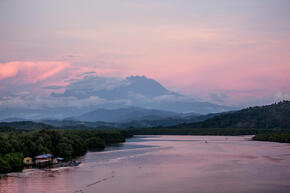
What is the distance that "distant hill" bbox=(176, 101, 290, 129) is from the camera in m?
174

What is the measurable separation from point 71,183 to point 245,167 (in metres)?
26.8

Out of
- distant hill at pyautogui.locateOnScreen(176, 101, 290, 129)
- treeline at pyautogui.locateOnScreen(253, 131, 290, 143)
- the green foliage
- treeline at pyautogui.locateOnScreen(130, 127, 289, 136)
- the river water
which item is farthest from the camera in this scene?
distant hill at pyautogui.locateOnScreen(176, 101, 290, 129)

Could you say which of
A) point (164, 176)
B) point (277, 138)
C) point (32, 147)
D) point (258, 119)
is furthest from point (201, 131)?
point (164, 176)

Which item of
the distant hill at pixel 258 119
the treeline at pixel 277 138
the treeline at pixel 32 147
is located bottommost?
the treeline at pixel 277 138

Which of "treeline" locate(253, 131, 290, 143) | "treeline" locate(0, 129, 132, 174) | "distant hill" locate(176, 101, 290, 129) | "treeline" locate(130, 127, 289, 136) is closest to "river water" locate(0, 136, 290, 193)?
"treeline" locate(0, 129, 132, 174)

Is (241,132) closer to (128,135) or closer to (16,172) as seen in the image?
(128,135)

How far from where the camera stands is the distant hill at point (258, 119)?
17360 centimetres

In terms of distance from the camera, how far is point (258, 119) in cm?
18188

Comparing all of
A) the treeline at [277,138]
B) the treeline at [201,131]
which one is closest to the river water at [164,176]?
the treeline at [277,138]

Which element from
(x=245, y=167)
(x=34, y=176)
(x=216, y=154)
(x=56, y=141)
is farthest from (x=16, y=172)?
(x=216, y=154)

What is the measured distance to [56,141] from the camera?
7681 cm

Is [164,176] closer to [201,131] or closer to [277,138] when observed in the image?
[277,138]

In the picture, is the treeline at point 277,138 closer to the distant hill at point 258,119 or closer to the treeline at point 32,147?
the distant hill at point 258,119

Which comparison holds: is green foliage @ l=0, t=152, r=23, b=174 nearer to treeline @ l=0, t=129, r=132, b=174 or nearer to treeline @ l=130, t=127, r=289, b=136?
treeline @ l=0, t=129, r=132, b=174
